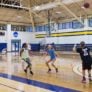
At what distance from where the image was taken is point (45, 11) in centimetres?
3297

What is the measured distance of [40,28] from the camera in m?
43.2

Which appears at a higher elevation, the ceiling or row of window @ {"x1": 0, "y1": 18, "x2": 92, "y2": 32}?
the ceiling

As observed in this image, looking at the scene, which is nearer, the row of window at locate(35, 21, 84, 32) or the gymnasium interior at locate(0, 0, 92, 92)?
the gymnasium interior at locate(0, 0, 92, 92)

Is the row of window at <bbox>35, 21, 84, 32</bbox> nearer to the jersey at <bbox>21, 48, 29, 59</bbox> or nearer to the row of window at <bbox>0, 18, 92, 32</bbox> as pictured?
the row of window at <bbox>0, 18, 92, 32</bbox>

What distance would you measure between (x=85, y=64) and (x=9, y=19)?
32.6 m

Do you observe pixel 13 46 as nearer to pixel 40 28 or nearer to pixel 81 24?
pixel 40 28

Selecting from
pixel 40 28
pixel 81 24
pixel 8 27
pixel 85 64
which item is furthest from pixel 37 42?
pixel 85 64

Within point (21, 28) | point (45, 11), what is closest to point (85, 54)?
point (45, 11)

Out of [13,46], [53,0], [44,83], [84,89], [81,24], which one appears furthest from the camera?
[13,46]

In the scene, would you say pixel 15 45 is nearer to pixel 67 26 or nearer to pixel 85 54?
pixel 67 26

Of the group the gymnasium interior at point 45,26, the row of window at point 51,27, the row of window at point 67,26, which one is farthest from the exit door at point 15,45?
the row of window at point 67,26

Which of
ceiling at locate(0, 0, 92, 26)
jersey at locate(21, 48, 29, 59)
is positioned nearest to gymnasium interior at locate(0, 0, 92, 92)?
ceiling at locate(0, 0, 92, 26)

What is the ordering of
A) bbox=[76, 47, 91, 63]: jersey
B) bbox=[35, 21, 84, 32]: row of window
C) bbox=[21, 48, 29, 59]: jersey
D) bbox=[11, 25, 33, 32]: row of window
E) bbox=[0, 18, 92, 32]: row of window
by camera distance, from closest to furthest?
bbox=[76, 47, 91, 63]: jersey → bbox=[21, 48, 29, 59]: jersey → bbox=[0, 18, 92, 32]: row of window → bbox=[35, 21, 84, 32]: row of window → bbox=[11, 25, 33, 32]: row of window

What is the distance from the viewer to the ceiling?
2641cm
